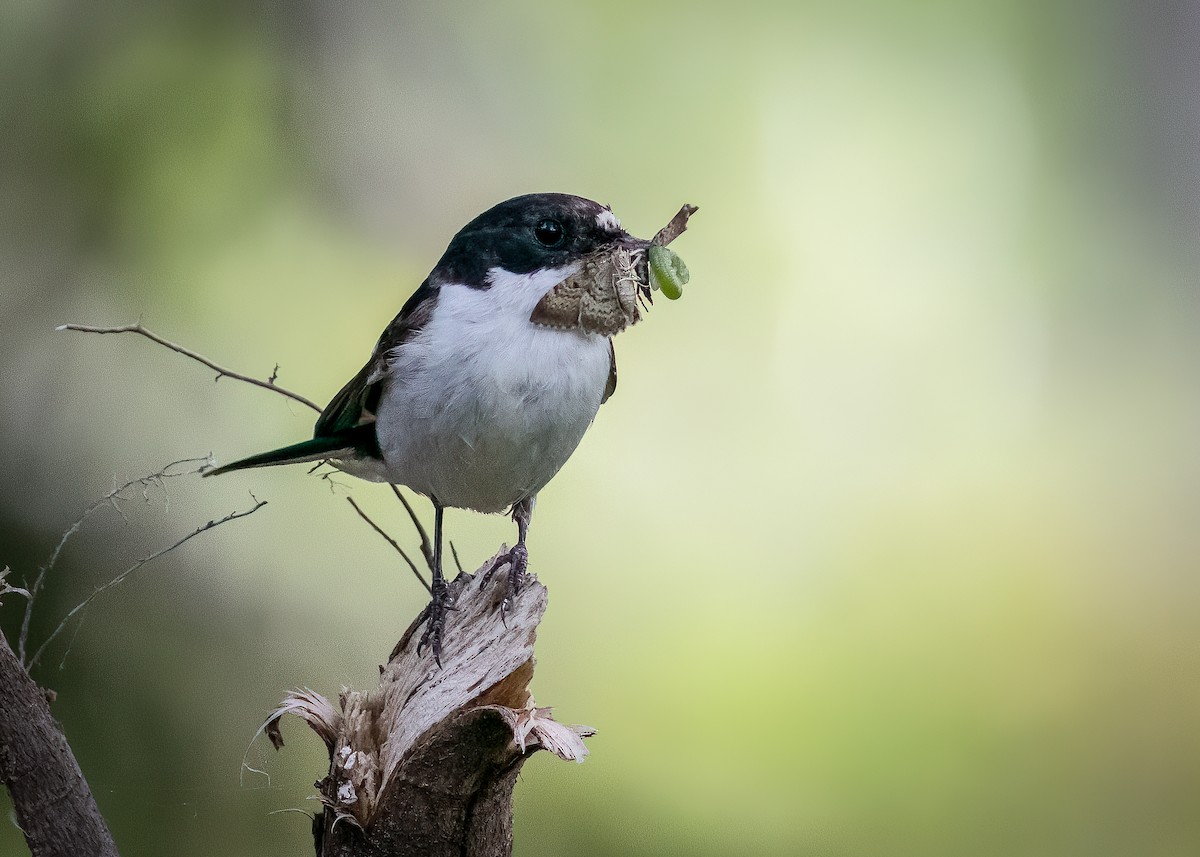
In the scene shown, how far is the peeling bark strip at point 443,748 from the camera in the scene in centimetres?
168

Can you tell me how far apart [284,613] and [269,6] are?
158 cm

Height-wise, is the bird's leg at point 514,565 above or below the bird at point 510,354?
below

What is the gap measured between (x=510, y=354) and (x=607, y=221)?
0.84 ft

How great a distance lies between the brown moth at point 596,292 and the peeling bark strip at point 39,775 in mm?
877

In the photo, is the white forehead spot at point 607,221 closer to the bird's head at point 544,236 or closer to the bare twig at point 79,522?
the bird's head at point 544,236

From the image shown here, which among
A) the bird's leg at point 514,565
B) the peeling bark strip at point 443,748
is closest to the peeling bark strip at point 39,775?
the peeling bark strip at point 443,748

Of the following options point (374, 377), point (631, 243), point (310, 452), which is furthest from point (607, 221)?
point (310, 452)

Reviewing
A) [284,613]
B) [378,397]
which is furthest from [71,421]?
[378,397]

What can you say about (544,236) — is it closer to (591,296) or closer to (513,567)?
(591,296)

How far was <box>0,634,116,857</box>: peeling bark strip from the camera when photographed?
1.48 metres

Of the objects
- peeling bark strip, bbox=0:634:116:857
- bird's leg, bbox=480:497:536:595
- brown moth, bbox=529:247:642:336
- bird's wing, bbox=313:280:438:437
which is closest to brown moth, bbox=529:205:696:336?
brown moth, bbox=529:247:642:336

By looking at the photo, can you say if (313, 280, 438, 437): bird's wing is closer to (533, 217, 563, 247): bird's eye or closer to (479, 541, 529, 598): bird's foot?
(533, 217, 563, 247): bird's eye

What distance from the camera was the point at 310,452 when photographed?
209cm

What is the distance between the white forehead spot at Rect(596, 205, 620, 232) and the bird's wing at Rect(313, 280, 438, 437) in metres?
0.32
